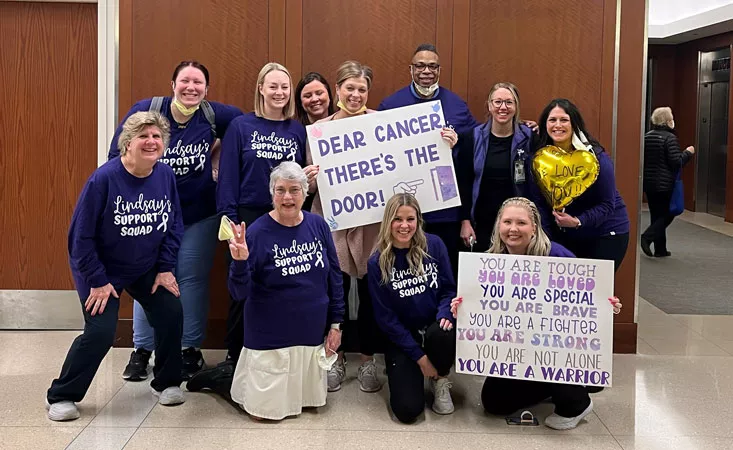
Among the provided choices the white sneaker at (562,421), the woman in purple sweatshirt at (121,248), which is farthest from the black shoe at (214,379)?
the white sneaker at (562,421)

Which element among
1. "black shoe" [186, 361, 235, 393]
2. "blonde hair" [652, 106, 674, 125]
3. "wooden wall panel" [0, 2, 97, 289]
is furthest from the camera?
"blonde hair" [652, 106, 674, 125]

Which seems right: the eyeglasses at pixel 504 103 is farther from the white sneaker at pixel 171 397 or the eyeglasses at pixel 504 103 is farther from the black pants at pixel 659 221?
the black pants at pixel 659 221

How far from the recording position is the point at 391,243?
397 centimetres

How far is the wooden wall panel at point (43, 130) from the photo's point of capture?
5.31 m

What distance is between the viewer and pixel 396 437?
11.8ft

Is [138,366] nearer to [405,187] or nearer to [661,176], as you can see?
[405,187]

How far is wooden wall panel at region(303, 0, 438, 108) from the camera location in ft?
16.2

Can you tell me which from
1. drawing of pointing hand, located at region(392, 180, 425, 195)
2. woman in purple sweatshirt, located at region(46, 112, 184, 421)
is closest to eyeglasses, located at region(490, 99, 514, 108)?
drawing of pointing hand, located at region(392, 180, 425, 195)

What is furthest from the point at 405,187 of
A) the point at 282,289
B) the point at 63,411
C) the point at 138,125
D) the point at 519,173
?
the point at 63,411

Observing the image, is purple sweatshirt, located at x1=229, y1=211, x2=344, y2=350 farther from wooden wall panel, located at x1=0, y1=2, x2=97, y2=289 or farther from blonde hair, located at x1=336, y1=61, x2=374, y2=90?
wooden wall panel, located at x1=0, y1=2, x2=97, y2=289

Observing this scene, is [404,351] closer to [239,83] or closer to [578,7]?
[239,83]

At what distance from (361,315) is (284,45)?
69.2 inches

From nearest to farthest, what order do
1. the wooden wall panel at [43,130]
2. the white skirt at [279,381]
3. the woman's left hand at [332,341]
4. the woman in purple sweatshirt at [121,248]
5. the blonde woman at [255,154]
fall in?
the woman in purple sweatshirt at [121,248] < the white skirt at [279,381] < the woman's left hand at [332,341] < the blonde woman at [255,154] < the wooden wall panel at [43,130]

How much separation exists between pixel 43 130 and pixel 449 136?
9.14 feet
